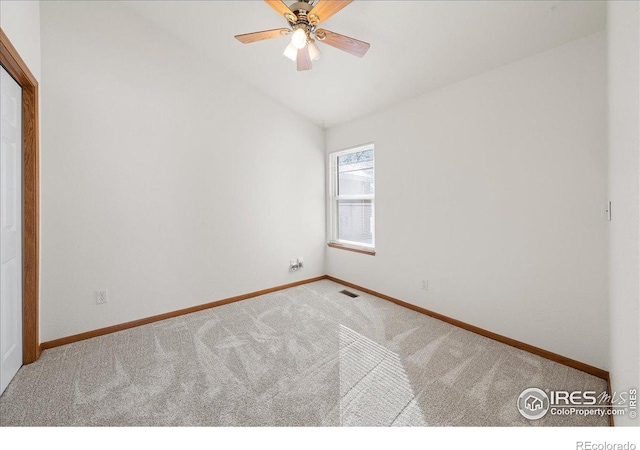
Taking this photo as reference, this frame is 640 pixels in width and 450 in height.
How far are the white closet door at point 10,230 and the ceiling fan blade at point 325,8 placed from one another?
2.05m

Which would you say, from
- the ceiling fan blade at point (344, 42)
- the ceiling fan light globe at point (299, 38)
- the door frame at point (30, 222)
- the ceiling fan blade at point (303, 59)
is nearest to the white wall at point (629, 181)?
the ceiling fan blade at point (344, 42)

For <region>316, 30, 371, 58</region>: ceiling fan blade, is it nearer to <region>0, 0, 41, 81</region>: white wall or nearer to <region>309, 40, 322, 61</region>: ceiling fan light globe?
<region>309, 40, 322, 61</region>: ceiling fan light globe

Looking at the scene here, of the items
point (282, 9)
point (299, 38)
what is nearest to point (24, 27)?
point (282, 9)

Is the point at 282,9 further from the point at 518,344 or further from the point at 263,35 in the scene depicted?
the point at 518,344

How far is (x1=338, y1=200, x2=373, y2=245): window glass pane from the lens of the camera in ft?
12.1

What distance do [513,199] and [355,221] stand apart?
2.05 m

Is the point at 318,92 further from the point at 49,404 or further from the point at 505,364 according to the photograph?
the point at 49,404

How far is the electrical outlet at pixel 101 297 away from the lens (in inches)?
96.7

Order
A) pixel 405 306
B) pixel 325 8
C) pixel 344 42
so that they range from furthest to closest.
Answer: pixel 405 306 → pixel 344 42 → pixel 325 8

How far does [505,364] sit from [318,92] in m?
3.30

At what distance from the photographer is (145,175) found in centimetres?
268

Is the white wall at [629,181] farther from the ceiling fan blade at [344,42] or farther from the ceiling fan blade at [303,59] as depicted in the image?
the ceiling fan blade at [303,59]

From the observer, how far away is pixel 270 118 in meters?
3.56

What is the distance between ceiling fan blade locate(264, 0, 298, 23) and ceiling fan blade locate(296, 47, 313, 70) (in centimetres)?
31
